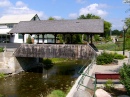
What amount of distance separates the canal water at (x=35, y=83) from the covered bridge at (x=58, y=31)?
2817 millimetres

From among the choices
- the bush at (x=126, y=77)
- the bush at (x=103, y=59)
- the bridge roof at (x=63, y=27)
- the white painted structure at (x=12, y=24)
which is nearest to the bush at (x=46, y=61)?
the bridge roof at (x=63, y=27)

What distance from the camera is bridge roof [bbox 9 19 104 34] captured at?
28.1 m

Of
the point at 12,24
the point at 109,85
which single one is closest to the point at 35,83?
the point at 109,85

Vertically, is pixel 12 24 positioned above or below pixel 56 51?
above

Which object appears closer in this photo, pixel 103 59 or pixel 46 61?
pixel 103 59

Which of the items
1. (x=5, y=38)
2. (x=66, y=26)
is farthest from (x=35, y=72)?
(x=5, y=38)

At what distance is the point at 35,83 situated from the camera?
26.3 m

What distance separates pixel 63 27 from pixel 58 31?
1288 millimetres

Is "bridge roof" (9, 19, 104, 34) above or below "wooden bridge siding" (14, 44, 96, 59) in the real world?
above

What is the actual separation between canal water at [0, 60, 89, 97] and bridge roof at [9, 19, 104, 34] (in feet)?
19.1

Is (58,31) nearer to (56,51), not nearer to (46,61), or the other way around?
(56,51)

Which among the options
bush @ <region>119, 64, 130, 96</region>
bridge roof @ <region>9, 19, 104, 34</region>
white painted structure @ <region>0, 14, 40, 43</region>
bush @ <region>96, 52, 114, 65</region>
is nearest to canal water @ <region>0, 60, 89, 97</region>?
bush @ <region>96, 52, 114, 65</region>

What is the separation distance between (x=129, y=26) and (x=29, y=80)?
13.8m

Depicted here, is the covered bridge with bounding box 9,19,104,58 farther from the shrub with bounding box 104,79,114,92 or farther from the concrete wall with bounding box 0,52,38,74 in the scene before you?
the shrub with bounding box 104,79,114,92
